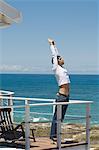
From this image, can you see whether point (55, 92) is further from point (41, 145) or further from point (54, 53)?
point (41, 145)

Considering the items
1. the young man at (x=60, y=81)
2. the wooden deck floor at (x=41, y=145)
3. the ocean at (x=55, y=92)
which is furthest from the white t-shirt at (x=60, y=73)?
the ocean at (x=55, y=92)

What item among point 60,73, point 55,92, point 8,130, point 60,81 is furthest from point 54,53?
point 55,92

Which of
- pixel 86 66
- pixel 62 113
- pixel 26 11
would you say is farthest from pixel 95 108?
pixel 62 113

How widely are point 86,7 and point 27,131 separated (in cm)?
7610

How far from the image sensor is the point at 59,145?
413 inches

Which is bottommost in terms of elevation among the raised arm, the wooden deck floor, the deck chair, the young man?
the wooden deck floor

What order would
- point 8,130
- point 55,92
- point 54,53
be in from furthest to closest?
point 55,92
point 54,53
point 8,130

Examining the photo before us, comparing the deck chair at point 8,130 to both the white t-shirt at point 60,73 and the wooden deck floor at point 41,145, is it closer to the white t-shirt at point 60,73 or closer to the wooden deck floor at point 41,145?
the wooden deck floor at point 41,145

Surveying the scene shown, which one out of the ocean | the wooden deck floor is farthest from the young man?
the ocean

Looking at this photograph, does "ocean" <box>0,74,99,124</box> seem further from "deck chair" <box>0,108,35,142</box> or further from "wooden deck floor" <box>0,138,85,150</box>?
"wooden deck floor" <box>0,138,85,150</box>

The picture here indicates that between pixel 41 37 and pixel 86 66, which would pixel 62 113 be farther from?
pixel 86 66

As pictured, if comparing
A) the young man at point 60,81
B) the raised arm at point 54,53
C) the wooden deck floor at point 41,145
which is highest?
the raised arm at point 54,53

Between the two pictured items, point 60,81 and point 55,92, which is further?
point 55,92

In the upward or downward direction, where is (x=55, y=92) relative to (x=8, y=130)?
downward
